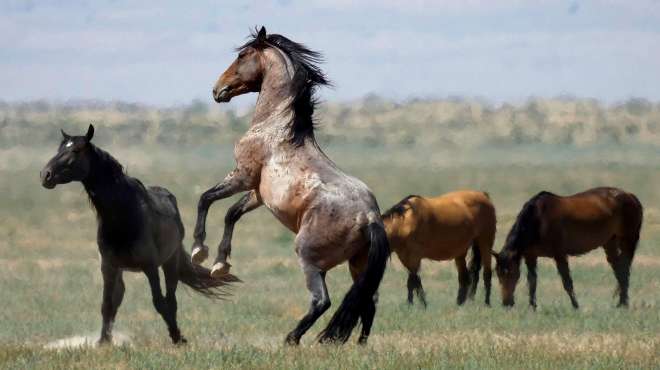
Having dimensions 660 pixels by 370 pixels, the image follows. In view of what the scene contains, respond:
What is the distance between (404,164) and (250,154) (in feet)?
116

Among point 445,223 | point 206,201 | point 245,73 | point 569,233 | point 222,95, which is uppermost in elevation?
point 245,73

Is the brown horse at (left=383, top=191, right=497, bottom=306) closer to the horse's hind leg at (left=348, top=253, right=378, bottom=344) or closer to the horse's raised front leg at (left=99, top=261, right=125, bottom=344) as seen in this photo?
the horse's raised front leg at (left=99, top=261, right=125, bottom=344)

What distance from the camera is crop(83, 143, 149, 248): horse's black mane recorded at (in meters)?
10.8

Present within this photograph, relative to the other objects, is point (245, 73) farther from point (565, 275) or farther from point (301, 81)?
point (565, 275)

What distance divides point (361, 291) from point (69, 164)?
2908mm

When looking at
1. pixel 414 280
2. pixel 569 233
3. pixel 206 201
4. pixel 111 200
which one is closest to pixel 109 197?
pixel 111 200

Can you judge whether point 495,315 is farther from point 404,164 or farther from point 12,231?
point 404,164

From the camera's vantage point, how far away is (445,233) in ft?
54.6

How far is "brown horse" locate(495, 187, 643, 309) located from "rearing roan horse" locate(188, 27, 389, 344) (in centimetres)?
669

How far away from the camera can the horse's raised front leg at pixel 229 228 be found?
30.8 feet

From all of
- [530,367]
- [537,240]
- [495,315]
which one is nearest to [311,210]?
[530,367]

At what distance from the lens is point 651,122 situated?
75.0m

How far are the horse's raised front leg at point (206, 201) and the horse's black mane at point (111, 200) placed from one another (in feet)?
5.41

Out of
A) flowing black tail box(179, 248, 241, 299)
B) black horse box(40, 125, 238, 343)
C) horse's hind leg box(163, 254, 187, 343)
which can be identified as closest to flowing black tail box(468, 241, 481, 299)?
flowing black tail box(179, 248, 241, 299)
